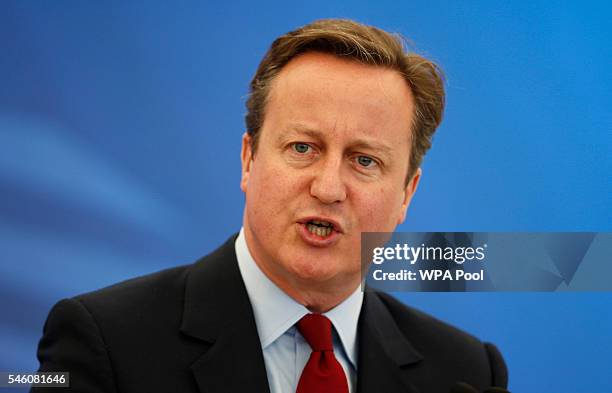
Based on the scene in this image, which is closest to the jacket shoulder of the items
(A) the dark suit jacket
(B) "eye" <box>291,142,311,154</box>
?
(A) the dark suit jacket

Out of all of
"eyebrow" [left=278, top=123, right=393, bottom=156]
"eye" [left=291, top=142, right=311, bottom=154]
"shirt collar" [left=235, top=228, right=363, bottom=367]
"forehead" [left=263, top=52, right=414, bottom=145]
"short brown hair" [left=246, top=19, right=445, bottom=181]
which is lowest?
"shirt collar" [left=235, top=228, right=363, bottom=367]

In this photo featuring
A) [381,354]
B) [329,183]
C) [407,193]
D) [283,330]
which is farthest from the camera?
[407,193]

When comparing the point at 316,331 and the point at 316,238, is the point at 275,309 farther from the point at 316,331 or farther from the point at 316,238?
the point at 316,238

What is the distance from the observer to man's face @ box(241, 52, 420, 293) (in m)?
1.95

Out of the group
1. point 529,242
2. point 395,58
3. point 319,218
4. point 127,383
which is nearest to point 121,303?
point 127,383

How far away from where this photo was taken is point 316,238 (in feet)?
6.40

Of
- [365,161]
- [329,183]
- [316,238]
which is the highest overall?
[365,161]

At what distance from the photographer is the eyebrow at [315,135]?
2.00 meters

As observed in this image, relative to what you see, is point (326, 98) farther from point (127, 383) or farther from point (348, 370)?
point (127, 383)

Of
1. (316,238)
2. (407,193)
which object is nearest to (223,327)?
(316,238)

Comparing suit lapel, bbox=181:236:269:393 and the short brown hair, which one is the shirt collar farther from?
the short brown hair

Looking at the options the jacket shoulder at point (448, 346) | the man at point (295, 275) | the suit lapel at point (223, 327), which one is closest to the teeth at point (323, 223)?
the man at point (295, 275)

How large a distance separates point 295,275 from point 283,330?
14 cm

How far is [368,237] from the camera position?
2051 mm
